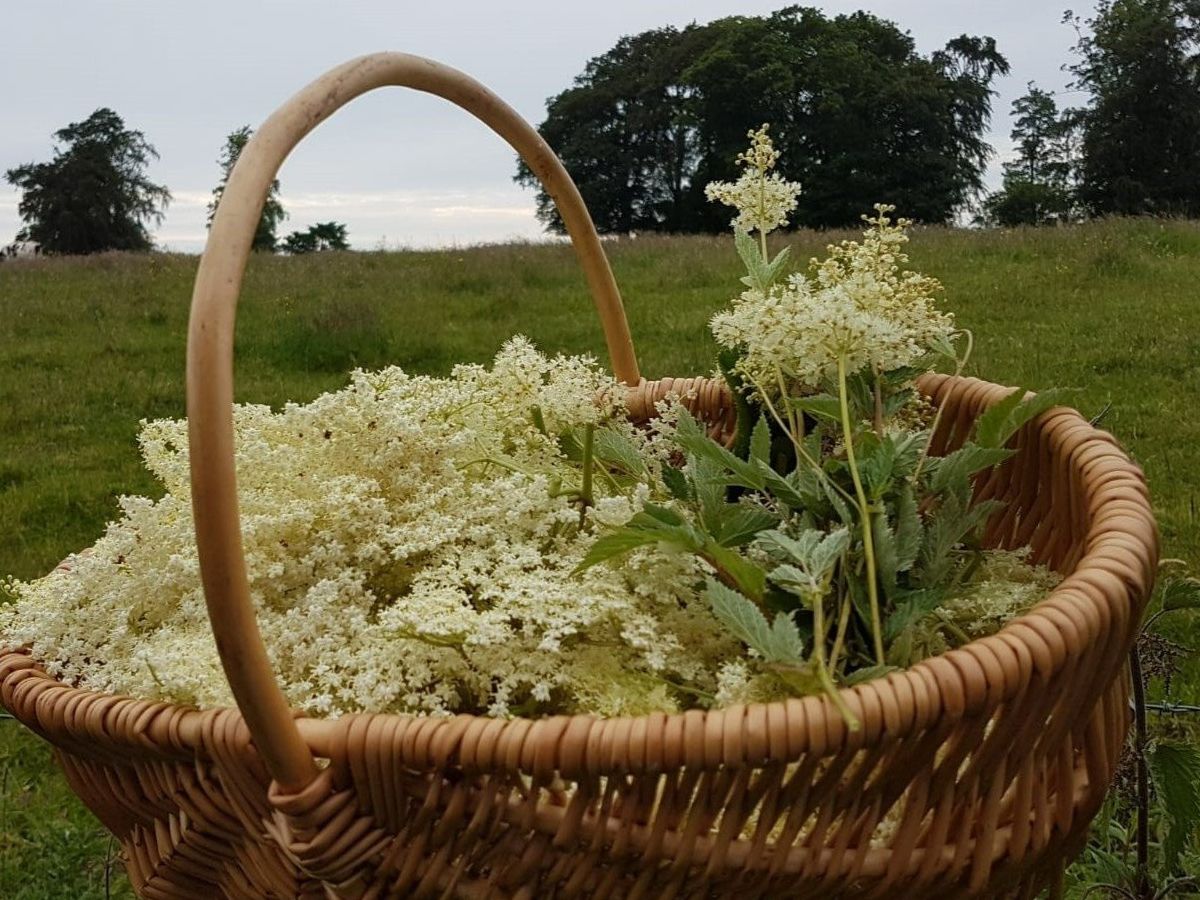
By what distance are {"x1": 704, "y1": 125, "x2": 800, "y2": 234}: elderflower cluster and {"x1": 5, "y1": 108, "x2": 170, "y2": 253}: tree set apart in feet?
102

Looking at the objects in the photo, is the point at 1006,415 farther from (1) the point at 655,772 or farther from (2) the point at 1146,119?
(2) the point at 1146,119

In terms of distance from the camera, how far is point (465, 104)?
4.69ft

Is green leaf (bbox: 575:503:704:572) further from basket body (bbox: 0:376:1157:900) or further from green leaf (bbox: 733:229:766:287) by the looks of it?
green leaf (bbox: 733:229:766:287)

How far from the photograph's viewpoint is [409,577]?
1175 mm

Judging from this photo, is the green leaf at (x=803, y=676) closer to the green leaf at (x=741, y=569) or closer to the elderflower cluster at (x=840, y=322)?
the green leaf at (x=741, y=569)

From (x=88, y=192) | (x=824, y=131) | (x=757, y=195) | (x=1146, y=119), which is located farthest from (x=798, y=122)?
(x=757, y=195)

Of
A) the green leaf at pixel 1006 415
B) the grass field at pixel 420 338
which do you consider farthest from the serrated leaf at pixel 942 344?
the grass field at pixel 420 338

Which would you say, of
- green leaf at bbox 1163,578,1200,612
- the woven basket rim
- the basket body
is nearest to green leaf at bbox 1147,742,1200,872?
green leaf at bbox 1163,578,1200,612

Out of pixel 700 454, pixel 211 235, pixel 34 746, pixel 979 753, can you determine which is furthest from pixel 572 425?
pixel 34 746

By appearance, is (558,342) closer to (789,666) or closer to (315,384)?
(315,384)

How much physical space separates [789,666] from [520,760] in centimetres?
22

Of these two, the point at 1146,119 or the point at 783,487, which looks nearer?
the point at 783,487

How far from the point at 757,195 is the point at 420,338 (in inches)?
176

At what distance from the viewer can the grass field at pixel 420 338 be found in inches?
128
